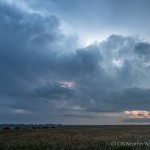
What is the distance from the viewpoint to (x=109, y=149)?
2614 centimetres

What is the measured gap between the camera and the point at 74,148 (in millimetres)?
27734

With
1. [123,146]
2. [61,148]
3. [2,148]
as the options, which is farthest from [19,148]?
[123,146]

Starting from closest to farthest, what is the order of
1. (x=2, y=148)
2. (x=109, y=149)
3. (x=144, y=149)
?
(x=144, y=149) → (x=109, y=149) → (x=2, y=148)

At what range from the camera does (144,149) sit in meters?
24.0

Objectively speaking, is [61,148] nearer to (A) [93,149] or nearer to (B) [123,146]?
(A) [93,149]

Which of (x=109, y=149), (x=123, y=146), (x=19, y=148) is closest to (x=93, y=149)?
(x=109, y=149)

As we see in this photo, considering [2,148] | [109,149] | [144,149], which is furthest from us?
[2,148]

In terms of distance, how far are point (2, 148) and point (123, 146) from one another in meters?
11.1

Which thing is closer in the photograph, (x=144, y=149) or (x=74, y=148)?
(x=144, y=149)

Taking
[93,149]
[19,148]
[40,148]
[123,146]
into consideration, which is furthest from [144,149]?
[19,148]

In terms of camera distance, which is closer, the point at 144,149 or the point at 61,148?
the point at 144,149

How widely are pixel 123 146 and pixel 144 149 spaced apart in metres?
1.60

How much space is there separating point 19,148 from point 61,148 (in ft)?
13.2

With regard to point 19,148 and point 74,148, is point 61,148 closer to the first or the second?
point 74,148
